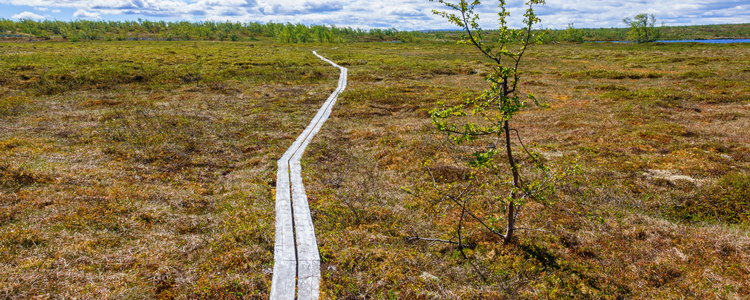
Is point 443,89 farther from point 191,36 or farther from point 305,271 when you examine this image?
point 191,36

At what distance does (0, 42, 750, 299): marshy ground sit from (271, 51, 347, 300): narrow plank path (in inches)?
10.7

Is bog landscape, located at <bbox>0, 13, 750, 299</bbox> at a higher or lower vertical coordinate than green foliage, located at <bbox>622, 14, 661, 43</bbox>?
lower

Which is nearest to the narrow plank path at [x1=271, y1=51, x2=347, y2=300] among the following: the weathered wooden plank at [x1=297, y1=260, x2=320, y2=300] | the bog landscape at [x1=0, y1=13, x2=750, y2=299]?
the weathered wooden plank at [x1=297, y1=260, x2=320, y2=300]

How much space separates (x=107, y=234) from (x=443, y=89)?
32794 millimetres

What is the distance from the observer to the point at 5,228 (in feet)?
27.2

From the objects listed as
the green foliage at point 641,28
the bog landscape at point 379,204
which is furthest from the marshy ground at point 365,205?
the green foliage at point 641,28

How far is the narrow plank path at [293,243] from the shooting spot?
7.14 meters

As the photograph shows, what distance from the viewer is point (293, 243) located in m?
8.69

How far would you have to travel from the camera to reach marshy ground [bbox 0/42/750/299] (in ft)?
23.6

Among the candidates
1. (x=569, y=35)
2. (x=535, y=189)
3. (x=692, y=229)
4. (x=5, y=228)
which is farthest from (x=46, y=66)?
(x=569, y=35)

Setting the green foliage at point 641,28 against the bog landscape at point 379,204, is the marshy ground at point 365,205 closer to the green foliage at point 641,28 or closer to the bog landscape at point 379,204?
the bog landscape at point 379,204

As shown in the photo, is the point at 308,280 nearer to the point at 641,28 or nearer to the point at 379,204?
the point at 379,204

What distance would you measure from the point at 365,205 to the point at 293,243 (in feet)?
10.5

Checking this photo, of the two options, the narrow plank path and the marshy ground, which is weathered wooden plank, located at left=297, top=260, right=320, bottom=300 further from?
the marshy ground
